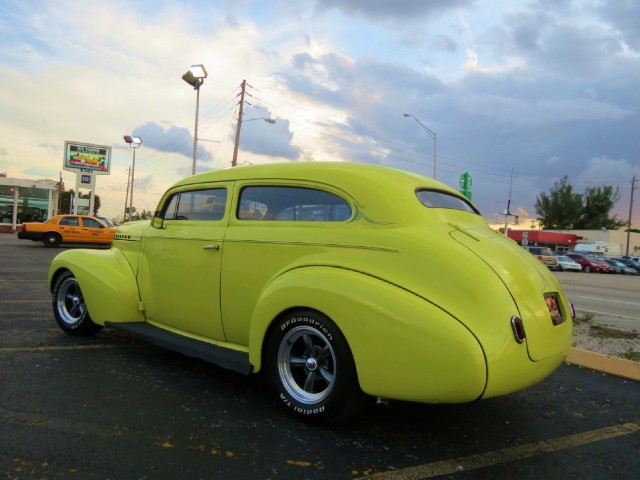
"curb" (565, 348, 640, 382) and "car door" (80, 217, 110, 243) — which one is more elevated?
"car door" (80, 217, 110, 243)

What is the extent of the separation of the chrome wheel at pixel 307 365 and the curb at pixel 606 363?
3.31 metres

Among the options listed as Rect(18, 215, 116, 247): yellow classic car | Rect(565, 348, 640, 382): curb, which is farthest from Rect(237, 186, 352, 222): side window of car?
Rect(18, 215, 116, 247): yellow classic car

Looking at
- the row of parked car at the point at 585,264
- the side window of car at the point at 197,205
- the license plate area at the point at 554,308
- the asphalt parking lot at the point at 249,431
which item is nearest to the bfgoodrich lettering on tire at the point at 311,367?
the asphalt parking lot at the point at 249,431

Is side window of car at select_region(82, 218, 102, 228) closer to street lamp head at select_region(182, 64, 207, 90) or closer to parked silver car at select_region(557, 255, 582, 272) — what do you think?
street lamp head at select_region(182, 64, 207, 90)

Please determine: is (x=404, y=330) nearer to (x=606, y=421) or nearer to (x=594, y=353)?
(x=606, y=421)

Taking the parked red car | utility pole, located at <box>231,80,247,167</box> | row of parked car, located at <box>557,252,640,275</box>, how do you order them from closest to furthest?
1. utility pole, located at <box>231,80,247,167</box>
2. row of parked car, located at <box>557,252,640,275</box>
3. the parked red car

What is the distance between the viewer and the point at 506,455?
283cm

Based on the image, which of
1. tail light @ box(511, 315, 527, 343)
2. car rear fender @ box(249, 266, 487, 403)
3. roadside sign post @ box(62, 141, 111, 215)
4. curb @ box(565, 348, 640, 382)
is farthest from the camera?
roadside sign post @ box(62, 141, 111, 215)

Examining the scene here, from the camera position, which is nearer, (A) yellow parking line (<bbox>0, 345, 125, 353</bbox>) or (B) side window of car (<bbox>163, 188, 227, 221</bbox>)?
(B) side window of car (<bbox>163, 188, 227, 221</bbox>)

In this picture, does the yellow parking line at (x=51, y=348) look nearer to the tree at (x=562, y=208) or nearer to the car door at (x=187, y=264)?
the car door at (x=187, y=264)

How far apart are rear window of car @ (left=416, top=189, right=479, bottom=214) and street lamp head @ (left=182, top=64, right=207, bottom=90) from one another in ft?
61.8

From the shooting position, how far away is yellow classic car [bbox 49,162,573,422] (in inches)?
104

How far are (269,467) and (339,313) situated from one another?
3.05ft

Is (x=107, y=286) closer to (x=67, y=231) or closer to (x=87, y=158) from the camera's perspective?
(x=67, y=231)
